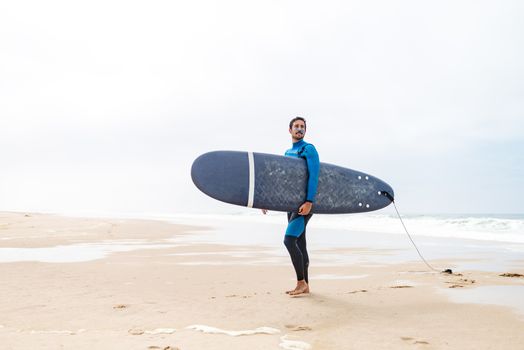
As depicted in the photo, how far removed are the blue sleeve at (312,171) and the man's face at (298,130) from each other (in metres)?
0.19

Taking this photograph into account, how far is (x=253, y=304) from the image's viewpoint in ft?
12.8

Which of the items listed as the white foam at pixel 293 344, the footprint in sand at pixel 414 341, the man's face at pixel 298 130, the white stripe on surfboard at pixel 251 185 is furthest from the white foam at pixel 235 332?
the man's face at pixel 298 130

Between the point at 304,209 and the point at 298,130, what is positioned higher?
the point at 298,130

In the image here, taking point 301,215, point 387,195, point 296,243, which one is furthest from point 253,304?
point 387,195

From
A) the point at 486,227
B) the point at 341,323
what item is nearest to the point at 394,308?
the point at 341,323

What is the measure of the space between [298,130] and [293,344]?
2.38m

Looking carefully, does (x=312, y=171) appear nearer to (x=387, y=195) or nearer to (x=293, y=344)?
(x=387, y=195)

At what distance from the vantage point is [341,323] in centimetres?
327

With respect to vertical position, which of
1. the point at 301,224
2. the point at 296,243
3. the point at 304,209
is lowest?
the point at 296,243

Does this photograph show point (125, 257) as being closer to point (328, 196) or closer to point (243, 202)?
point (243, 202)

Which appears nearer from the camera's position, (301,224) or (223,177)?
(301,224)

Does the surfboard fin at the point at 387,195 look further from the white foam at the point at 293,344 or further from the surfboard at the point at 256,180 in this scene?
the white foam at the point at 293,344

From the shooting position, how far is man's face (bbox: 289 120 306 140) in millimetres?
4520

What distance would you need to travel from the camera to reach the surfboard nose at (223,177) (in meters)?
4.71
